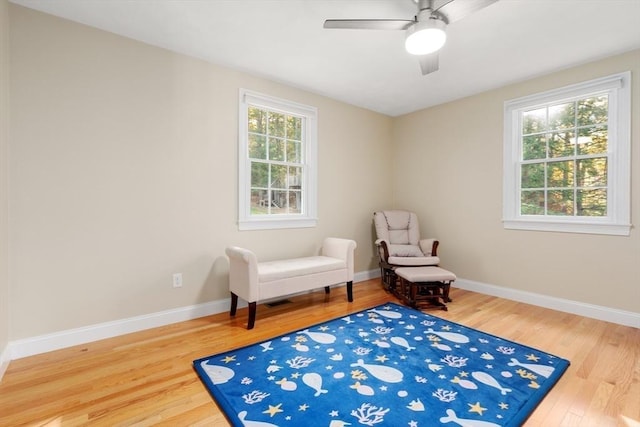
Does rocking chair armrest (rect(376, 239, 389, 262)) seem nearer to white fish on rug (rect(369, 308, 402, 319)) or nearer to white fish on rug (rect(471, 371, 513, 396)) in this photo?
white fish on rug (rect(369, 308, 402, 319))

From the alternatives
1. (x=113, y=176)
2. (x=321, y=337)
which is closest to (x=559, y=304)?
(x=321, y=337)

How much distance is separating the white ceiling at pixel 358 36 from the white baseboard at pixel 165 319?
249 centimetres

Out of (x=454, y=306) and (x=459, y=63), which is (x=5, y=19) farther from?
(x=454, y=306)

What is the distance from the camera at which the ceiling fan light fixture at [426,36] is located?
6.36ft

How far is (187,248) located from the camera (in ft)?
9.48

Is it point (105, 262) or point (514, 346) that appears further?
point (105, 262)

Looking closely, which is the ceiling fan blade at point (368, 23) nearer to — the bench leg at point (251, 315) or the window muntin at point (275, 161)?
the window muntin at point (275, 161)

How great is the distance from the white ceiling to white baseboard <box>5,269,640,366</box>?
2486 millimetres

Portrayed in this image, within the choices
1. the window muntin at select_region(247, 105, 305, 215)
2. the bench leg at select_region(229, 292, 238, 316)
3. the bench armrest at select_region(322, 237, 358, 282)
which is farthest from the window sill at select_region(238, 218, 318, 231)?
the bench leg at select_region(229, 292, 238, 316)

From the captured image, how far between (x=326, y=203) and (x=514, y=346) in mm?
2543

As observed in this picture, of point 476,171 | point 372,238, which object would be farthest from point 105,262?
point 476,171

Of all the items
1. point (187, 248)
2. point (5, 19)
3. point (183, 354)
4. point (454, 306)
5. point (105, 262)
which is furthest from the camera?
point (454, 306)

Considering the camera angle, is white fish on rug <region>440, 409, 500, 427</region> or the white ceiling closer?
white fish on rug <region>440, 409, 500, 427</region>

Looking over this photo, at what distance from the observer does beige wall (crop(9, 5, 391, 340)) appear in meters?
2.18
